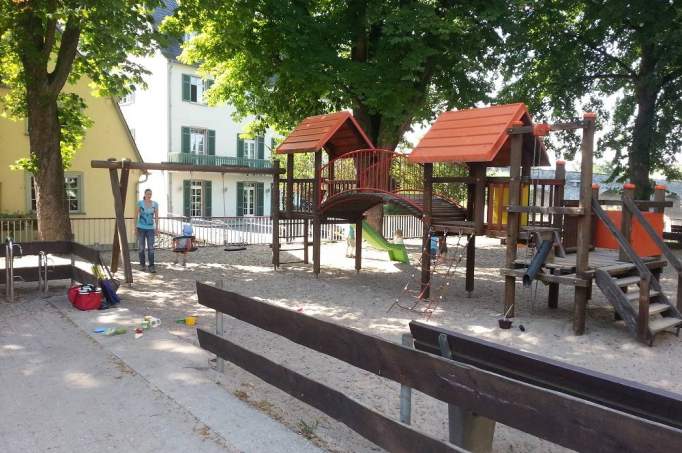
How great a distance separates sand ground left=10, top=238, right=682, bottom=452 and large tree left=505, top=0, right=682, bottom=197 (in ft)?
27.8

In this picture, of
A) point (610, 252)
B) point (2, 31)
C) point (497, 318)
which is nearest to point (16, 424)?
point (497, 318)

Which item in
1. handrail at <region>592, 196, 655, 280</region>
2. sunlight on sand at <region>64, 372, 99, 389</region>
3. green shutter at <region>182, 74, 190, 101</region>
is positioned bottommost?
sunlight on sand at <region>64, 372, 99, 389</region>

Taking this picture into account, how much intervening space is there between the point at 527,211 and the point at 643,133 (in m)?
15.6

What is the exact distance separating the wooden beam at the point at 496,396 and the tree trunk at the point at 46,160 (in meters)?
11.1

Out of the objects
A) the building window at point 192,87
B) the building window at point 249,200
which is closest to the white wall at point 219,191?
the building window at point 249,200

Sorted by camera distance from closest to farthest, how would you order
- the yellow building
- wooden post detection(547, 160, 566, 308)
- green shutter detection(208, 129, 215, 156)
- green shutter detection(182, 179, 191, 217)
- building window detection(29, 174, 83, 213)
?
wooden post detection(547, 160, 566, 308), the yellow building, building window detection(29, 174, 83, 213), green shutter detection(182, 179, 191, 217), green shutter detection(208, 129, 215, 156)

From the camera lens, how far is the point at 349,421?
147 inches

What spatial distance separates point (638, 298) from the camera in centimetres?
845

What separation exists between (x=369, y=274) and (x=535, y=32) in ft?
43.2

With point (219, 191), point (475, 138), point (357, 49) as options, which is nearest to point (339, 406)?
point (475, 138)

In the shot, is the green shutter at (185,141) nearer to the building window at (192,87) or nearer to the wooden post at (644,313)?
the building window at (192,87)

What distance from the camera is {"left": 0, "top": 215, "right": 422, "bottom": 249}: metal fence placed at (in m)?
17.9

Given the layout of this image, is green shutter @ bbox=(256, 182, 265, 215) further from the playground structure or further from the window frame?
the playground structure

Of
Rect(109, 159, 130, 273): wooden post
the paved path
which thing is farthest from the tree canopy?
the paved path
